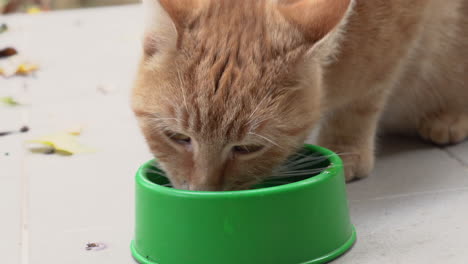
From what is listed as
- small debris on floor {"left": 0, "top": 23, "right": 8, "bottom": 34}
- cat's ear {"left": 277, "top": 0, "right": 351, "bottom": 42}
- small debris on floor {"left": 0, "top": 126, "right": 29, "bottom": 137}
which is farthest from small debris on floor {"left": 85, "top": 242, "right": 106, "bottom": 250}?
small debris on floor {"left": 0, "top": 23, "right": 8, "bottom": 34}

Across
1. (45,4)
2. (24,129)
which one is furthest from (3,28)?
(24,129)

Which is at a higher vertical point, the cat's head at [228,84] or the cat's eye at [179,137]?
the cat's head at [228,84]

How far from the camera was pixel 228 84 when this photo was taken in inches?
60.4

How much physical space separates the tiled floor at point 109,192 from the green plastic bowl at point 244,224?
12cm

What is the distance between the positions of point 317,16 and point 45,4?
5.17m

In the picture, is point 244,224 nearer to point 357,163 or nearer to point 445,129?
point 357,163

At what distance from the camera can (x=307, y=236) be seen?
158 cm

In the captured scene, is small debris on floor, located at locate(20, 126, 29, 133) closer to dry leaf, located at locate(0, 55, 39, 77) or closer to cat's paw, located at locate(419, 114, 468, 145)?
dry leaf, located at locate(0, 55, 39, 77)

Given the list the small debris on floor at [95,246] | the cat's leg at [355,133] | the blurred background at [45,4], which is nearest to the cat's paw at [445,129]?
the cat's leg at [355,133]

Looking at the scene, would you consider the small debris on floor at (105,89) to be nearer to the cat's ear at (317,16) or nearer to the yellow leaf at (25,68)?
the yellow leaf at (25,68)

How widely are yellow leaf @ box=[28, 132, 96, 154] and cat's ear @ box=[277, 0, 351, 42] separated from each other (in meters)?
1.10

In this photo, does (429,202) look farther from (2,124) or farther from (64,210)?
(2,124)

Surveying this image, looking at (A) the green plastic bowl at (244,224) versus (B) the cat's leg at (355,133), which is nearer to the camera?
(A) the green plastic bowl at (244,224)

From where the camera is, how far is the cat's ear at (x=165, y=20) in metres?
1.58
